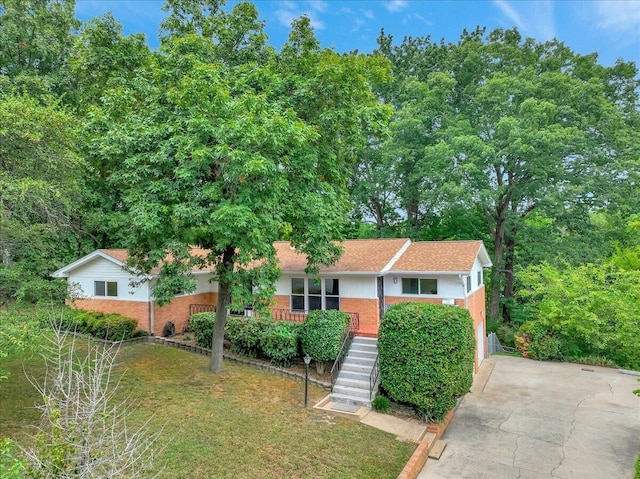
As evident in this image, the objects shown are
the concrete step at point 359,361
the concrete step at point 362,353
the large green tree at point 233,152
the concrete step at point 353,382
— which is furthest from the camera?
the concrete step at point 362,353

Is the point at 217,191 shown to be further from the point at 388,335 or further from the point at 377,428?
the point at 377,428

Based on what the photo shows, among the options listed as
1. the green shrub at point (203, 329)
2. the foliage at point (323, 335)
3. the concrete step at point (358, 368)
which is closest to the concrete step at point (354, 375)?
the concrete step at point (358, 368)

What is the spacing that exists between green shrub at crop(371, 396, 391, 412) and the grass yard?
127 cm

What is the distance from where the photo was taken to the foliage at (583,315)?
17.4 metres

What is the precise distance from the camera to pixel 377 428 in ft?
34.4

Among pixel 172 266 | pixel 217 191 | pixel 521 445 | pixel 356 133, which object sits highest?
pixel 356 133

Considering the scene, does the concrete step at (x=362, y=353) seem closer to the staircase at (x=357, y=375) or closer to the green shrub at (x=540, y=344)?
the staircase at (x=357, y=375)

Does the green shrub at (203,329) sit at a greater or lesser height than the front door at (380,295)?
lesser

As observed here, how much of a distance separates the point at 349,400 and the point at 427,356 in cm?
308

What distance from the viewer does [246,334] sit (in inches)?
577

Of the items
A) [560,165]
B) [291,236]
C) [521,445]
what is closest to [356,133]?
[291,236]

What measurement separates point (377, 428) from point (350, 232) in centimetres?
1994

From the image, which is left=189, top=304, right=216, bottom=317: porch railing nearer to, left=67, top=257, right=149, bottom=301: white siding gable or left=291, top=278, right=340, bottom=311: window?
left=67, top=257, right=149, bottom=301: white siding gable

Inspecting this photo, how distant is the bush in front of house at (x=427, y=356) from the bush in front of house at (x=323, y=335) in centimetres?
235
